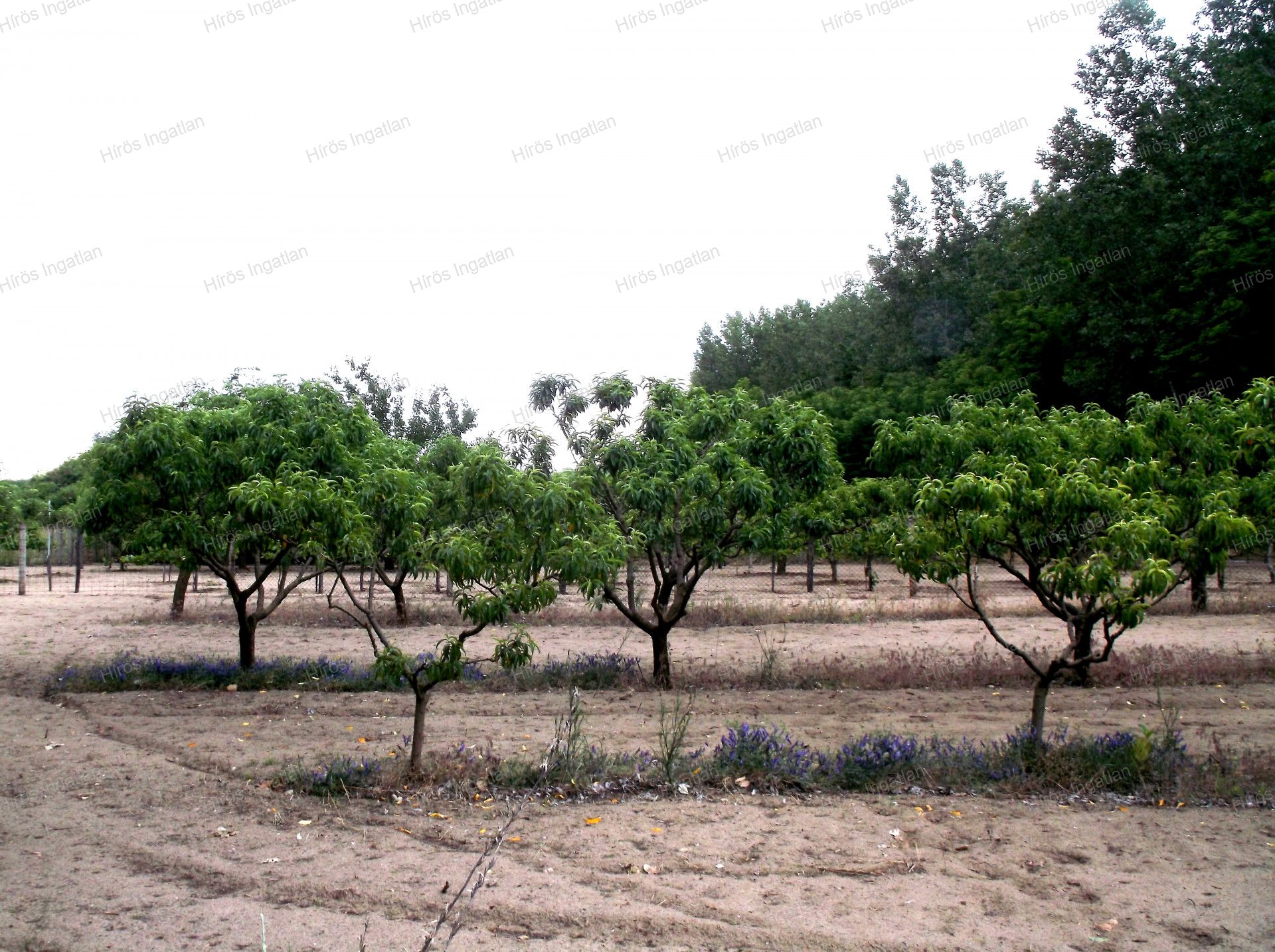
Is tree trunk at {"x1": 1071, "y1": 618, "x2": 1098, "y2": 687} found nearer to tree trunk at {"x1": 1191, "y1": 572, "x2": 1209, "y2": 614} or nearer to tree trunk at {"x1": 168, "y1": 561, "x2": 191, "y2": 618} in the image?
tree trunk at {"x1": 1191, "y1": 572, "x2": 1209, "y2": 614}

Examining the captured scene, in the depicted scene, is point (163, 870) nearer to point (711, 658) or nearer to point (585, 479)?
point (585, 479)

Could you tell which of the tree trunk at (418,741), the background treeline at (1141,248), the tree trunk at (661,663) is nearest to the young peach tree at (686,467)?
the tree trunk at (661,663)

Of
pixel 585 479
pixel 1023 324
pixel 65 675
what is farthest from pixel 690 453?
pixel 1023 324

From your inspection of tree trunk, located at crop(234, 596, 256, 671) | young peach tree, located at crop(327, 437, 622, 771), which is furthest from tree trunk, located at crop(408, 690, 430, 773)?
tree trunk, located at crop(234, 596, 256, 671)

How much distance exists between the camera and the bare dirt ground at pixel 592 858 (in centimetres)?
496

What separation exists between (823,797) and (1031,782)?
1.67m

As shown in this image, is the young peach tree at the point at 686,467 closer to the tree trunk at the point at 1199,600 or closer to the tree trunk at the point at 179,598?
the tree trunk at the point at 1199,600

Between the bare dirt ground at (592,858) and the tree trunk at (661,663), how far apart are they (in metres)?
2.00

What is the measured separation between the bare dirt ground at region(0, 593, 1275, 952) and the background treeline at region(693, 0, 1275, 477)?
15.9 meters

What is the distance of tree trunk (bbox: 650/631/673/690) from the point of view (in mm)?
12164

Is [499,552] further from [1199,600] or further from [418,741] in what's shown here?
[1199,600]

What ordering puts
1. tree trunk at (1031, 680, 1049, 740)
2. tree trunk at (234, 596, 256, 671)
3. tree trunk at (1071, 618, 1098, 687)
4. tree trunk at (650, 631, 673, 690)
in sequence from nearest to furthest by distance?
tree trunk at (1031, 680, 1049, 740)
tree trunk at (1071, 618, 1098, 687)
tree trunk at (650, 631, 673, 690)
tree trunk at (234, 596, 256, 671)

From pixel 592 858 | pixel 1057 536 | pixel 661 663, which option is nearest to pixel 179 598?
pixel 661 663

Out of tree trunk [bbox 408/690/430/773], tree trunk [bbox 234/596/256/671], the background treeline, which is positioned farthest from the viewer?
the background treeline
